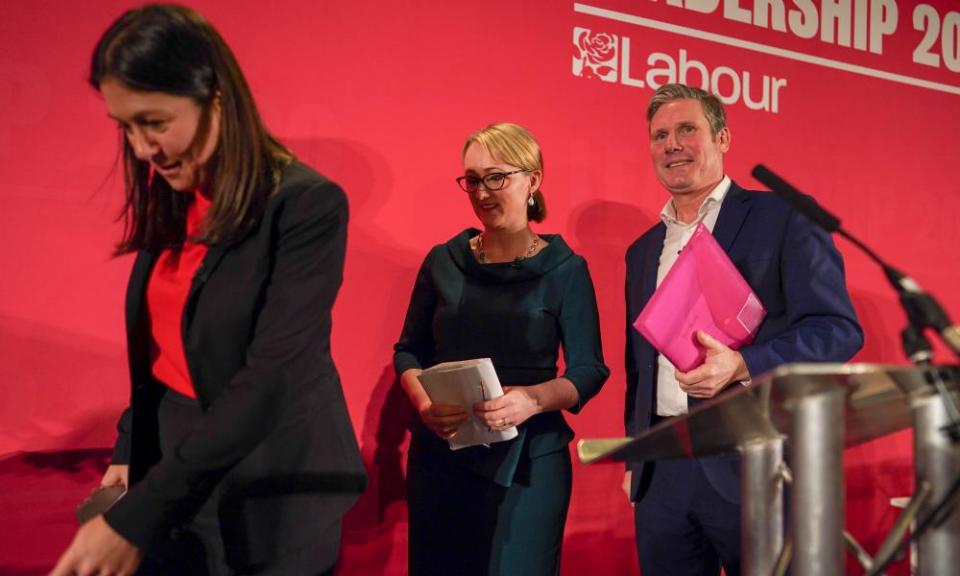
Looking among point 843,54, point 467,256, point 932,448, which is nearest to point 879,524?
point 843,54

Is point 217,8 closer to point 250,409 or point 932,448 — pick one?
point 250,409

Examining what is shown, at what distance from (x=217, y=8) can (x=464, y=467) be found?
148 cm

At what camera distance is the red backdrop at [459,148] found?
2.29 metres

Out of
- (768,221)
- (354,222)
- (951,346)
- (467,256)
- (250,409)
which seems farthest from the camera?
(354,222)

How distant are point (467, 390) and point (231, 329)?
3.12 feet

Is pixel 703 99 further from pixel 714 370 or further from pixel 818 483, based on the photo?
pixel 818 483

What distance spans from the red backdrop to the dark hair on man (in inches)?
24.2

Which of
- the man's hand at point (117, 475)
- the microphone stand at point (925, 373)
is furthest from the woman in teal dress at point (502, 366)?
the microphone stand at point (925, 373)

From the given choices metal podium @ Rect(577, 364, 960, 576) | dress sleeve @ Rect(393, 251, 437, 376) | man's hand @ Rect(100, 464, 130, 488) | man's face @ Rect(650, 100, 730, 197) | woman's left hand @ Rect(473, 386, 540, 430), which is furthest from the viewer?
dress sleeve @ Rect(393, 251, 437, 376)

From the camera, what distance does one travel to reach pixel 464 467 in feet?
7.61

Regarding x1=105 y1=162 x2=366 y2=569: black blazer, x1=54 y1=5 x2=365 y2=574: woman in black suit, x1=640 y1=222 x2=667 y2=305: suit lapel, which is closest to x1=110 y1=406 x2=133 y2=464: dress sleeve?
x1=54 y1=5 x2=365 y2=574: woman in black suit

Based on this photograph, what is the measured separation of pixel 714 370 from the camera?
1.96 meters

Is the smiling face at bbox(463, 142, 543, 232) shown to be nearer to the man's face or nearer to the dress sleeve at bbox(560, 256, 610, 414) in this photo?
the dress sleeve at bbox(560, 256, 610, 414)

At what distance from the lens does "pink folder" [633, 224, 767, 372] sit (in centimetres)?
192
